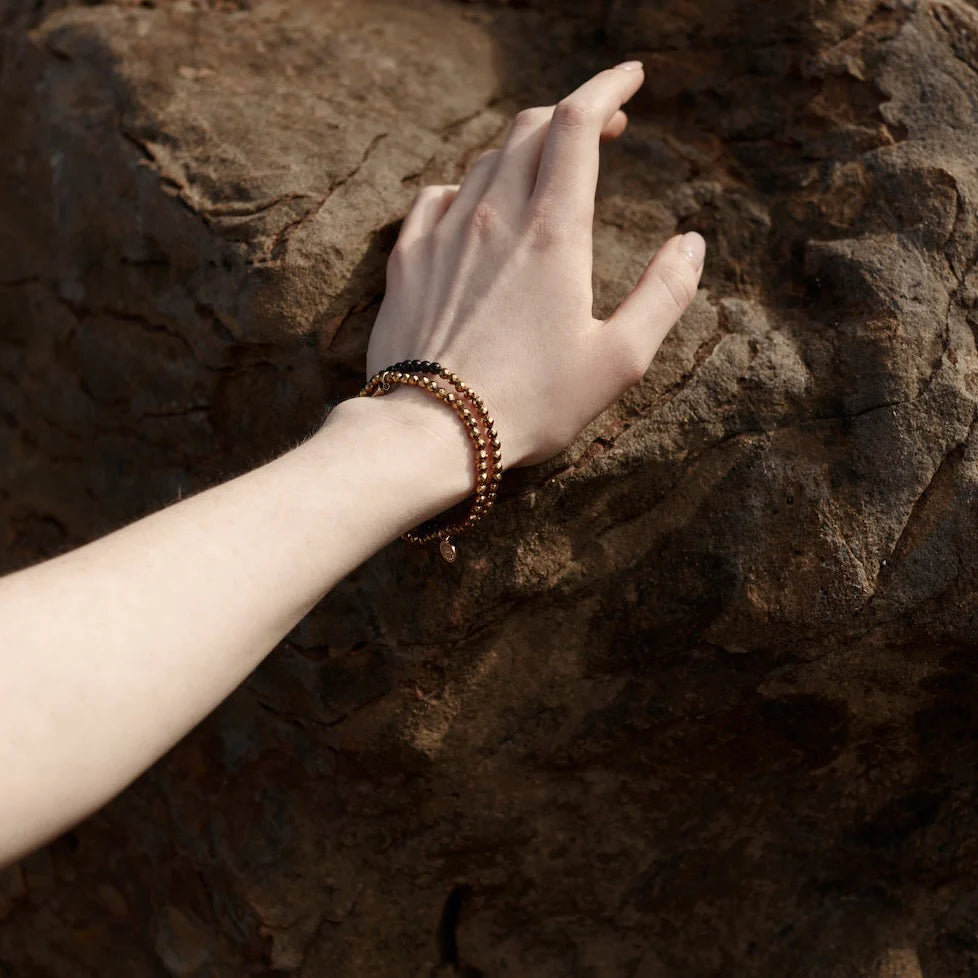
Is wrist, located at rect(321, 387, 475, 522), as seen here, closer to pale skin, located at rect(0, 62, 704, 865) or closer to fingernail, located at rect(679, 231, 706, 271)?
pale skin, located at rect(0, 62, 704, 865)

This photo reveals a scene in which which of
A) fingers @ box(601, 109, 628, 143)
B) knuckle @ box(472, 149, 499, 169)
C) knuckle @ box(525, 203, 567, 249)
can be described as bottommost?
knuckle @ box(525, 203, 567, 249)

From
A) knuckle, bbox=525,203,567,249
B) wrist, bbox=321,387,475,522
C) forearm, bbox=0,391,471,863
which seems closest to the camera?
forearm, bbox=0,391,471,863

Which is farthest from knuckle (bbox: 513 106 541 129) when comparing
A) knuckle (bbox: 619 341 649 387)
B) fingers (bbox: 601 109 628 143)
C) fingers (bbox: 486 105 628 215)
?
knuckle (bbox: 619 341 649 387)

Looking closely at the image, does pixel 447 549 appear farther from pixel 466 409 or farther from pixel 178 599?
pixel 178 599

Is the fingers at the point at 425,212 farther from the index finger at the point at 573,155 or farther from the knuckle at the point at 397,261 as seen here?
the index finger at the point at 573,155

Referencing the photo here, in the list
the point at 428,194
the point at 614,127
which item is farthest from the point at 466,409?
the point at 614,127

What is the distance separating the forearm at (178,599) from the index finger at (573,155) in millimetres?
332

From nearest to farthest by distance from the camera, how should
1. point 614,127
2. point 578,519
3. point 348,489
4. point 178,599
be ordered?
point 178,599 → point 348,489 → point 578,519 → point 614,127

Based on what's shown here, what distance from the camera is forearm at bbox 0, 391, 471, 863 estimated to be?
952 millimetres

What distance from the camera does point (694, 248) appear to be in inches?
57.2

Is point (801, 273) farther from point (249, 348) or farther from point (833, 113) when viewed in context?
point (249, 348)

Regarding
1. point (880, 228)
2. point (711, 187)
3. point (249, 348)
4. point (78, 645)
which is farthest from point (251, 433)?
point (880, 228)

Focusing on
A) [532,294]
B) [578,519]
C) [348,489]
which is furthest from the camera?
[578,519]

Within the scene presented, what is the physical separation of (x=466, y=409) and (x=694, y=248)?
1.42ft
